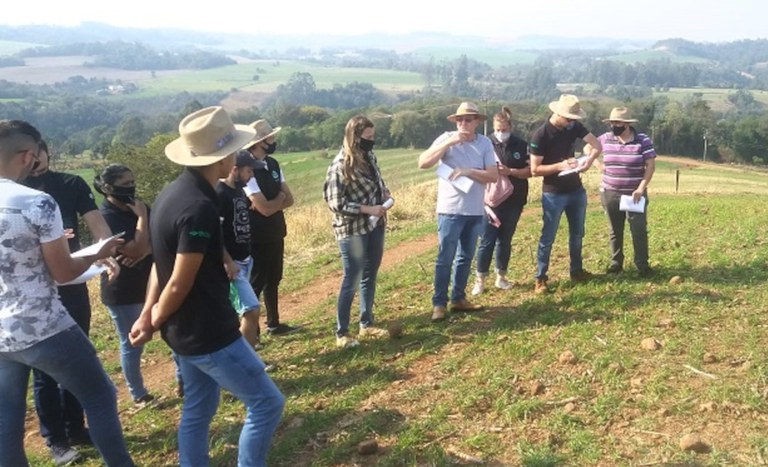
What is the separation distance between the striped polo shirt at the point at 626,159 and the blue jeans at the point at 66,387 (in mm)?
4911

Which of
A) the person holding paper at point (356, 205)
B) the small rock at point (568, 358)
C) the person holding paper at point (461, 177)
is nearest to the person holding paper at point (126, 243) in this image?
the person holding paper at point (356, 205)

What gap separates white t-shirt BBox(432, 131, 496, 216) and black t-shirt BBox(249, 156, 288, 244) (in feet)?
4.78

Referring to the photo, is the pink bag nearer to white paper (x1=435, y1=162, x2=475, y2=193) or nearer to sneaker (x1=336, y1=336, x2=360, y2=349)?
white paper (x1=435, y1=162, x2=475, y2=193)

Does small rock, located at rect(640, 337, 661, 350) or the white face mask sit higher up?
the white face mask

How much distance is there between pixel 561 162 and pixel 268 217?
9.27ft

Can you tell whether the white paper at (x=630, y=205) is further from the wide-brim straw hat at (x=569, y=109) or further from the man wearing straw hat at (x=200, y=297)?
the man wearing straw hat at (x=200, y=297)

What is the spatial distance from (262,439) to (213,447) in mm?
1100

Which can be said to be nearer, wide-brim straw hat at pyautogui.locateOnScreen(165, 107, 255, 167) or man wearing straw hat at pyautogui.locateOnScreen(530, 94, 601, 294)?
wide-brim straw hat at pyautogui.locateOnScreen(165, 107, 255, 167)

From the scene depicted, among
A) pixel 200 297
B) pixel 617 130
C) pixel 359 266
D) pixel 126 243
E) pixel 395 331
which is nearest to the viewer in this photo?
pixel 200 297

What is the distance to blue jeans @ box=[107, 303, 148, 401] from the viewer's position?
15.3 feet

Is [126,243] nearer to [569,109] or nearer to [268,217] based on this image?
[268,217]

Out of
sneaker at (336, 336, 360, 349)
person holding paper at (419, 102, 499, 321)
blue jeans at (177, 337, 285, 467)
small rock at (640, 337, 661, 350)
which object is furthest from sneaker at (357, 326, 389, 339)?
blue jeans at (177, 337, 285, 467)

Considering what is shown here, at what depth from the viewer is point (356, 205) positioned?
5125mm

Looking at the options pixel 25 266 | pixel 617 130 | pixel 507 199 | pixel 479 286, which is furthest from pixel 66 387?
pixel 617 130
